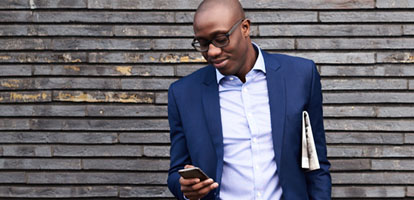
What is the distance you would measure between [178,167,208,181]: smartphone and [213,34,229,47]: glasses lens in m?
0.59

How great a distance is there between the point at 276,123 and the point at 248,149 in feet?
0.59

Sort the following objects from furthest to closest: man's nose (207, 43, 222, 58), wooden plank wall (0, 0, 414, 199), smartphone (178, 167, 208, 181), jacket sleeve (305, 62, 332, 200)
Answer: wooden plank wall (0, 0, 414, 199) < jacket sleeve (305, 62, 332, 200) < man's nose (207, 43, 222, 58) < smartphone (178, 167, 208, 181)

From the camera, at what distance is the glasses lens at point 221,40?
88.5 inches

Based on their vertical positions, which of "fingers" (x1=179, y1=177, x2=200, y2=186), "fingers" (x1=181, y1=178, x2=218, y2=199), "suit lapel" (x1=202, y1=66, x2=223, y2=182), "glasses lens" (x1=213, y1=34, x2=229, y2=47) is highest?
"glasses lens" (x1=213, y1=34, x2=229, y2=47)

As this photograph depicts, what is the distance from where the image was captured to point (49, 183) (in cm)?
438

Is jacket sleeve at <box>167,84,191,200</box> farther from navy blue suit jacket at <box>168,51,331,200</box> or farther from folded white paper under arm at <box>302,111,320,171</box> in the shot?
folded white paper under arm at <box>302,111,320,171</box>

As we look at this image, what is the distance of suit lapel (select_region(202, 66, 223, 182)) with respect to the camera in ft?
7.61

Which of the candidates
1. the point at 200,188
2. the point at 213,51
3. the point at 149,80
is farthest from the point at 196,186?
the point at 149,80

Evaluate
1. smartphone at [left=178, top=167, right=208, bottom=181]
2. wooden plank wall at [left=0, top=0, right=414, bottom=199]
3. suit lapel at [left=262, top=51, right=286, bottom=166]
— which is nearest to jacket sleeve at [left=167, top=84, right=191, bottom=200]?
smartphone at [left=178, top=167, right=208, bottom=181]

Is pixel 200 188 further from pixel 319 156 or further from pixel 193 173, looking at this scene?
pixel 319 156

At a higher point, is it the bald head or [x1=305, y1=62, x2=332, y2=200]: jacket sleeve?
the bald head

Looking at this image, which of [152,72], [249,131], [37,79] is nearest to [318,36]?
[152,72]

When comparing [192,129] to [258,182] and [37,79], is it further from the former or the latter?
[37,79]

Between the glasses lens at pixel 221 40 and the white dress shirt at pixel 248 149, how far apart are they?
262mm
